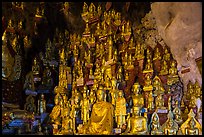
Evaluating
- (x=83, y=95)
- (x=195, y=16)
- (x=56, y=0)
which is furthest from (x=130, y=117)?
(x=56, y=0)

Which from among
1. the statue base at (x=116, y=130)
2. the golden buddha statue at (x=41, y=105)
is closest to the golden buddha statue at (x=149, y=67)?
the statue base at (x=116, y=130)

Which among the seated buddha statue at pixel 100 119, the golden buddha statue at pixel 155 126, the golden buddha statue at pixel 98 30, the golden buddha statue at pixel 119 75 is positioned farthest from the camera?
the golden buddha statue at pixel 98 30

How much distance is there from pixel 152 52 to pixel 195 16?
→ 33.0 inches

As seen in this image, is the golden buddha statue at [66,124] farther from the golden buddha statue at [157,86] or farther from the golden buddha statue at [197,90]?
the golden buddha statue at [197,90]

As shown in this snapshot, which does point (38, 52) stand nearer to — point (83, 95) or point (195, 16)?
point (83, 95)

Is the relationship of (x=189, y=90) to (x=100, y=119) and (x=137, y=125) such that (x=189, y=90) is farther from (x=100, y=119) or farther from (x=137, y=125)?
(x=100, y=119)

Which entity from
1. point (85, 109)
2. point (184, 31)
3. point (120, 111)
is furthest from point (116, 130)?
point (184, 31)

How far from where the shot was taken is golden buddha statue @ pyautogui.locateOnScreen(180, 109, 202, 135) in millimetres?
3979

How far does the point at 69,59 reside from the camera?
19.1 ft

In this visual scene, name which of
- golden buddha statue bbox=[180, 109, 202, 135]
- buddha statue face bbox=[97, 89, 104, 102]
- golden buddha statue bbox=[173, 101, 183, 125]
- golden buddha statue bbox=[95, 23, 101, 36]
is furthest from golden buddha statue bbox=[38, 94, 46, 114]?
golden buddha statue bbox=[180, 109, 202, 135]

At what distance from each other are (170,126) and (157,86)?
Answer: 0.50 meters

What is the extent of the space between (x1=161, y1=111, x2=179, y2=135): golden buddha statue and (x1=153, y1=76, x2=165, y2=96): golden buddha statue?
29cm

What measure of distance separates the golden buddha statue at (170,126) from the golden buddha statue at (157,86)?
29 cm

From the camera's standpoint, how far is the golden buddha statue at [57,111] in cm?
521
